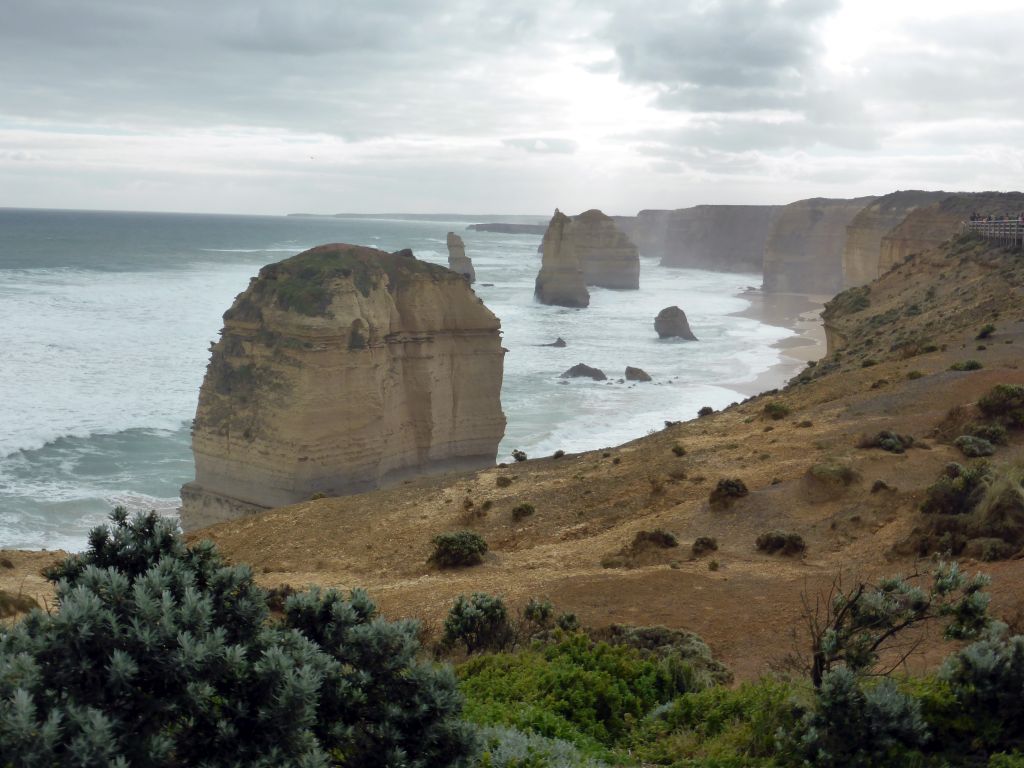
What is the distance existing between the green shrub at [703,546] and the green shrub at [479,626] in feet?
13.7

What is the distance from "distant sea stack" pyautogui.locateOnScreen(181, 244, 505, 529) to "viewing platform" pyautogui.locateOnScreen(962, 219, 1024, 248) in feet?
74.2

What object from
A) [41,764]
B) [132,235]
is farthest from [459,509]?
[132,235]

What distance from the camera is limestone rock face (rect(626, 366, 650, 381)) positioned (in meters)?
45.1

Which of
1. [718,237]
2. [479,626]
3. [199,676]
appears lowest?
[479,626]

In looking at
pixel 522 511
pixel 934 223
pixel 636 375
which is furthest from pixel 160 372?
pixel 934 223

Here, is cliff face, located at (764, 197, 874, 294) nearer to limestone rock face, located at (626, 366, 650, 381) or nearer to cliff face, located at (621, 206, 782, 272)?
cliff face, located at (621, 206, 782, 272)

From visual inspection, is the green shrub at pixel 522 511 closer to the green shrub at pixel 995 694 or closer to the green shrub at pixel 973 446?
the green shrub at pixel 973 446

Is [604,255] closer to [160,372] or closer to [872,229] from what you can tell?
[872,229]

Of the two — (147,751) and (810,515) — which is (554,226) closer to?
(810,515)

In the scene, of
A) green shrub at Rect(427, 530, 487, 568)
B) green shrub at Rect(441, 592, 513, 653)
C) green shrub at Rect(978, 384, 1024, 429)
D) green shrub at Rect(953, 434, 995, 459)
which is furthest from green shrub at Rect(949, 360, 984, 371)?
green shrub at Rect(441, 592, 513, 653)

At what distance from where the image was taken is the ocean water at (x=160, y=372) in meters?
28.3

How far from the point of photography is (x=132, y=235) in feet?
499

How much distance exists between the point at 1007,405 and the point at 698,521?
647 centimetres

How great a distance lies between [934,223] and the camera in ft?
160
